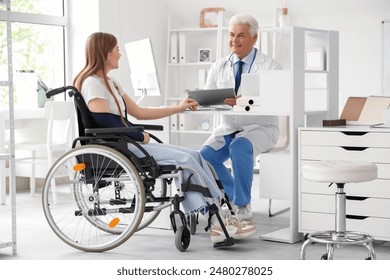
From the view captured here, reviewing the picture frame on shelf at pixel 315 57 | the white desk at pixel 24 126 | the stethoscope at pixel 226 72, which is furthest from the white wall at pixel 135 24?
the stethoscope at pixel 226 72

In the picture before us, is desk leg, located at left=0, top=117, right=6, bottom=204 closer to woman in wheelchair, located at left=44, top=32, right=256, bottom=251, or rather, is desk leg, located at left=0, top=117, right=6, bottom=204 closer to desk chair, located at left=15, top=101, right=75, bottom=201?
desk chair, located at left=15, top=101, right=75, bottom=201

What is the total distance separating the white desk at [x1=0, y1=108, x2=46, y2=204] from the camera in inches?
222

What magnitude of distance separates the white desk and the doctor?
6.10ft

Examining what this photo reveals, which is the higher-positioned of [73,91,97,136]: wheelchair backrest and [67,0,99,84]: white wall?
[67,0,99,84]: white wall

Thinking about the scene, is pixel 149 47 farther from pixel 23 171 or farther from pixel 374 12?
pixel 374 12

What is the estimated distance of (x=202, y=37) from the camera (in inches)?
302

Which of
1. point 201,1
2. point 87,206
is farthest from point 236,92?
point 201,1

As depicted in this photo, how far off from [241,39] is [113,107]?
1097 millimetres

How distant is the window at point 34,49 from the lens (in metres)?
6.40

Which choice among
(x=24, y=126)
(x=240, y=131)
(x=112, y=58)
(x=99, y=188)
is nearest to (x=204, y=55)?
(x=24, y=126)

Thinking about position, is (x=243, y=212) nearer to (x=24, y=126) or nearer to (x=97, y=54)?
(x=97, y=54)

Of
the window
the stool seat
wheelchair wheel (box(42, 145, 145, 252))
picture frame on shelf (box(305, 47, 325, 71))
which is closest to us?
the stool seat

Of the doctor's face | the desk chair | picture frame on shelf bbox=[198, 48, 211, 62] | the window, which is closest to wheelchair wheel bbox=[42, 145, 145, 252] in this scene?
the doctor's face

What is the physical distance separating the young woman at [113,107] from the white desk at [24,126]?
1991 millimetres
